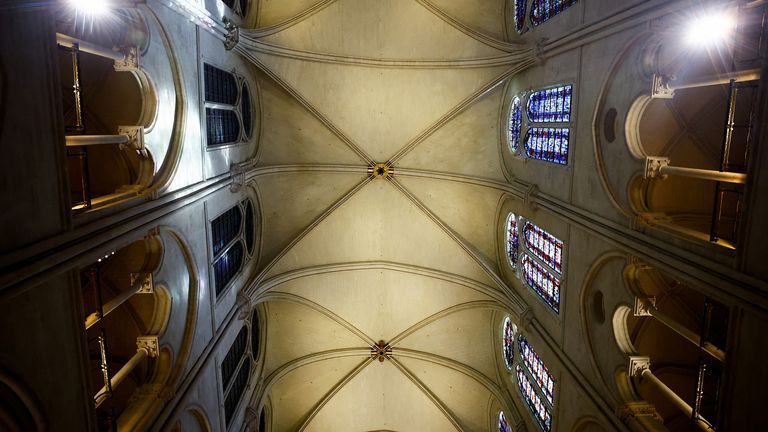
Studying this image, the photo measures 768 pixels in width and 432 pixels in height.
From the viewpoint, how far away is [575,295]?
416 inches

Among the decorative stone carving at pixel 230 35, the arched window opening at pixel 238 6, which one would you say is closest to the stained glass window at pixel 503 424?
the decorative stone carving at pixel 230 35

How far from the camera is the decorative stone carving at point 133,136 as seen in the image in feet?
25.3

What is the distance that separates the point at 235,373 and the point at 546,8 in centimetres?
1381

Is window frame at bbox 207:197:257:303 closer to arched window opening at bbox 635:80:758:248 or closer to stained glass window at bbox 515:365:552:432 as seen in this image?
stained glass window at bbox 515:365:552:432

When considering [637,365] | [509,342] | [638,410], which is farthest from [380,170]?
[638,410]

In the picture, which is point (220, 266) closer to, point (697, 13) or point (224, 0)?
point (224, 0)

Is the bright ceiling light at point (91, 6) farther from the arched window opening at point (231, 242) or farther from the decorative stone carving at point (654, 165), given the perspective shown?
the decorative stone carving at point (654, 165)

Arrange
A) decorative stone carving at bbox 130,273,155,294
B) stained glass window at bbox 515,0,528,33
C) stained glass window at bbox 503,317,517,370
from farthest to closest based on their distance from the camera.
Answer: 1. stained glass window at bbox 503,317,517,370
2. stained glass window at bbox 515,0,528,33
3. decorative stone carving at bbox 130,273,155,294

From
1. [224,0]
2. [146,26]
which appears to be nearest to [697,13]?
[146,26]

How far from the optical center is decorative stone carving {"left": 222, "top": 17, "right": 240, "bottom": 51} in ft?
39.0

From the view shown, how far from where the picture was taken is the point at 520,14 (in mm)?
14055

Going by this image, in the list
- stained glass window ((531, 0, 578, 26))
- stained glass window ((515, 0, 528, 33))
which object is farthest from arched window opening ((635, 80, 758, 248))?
stained glass window ((515, 0, 528, 33))

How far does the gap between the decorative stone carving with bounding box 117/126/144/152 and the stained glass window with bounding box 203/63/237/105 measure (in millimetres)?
3605

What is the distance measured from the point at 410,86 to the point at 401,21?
210 centimetres
